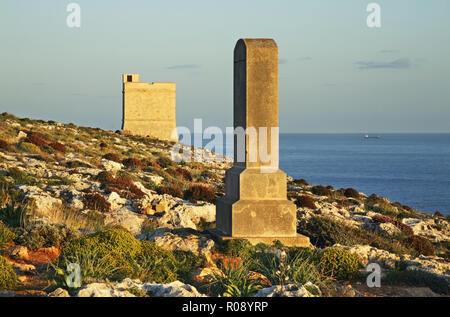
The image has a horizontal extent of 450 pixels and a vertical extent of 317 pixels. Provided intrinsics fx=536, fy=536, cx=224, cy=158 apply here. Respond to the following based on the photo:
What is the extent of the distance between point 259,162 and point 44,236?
179 inches

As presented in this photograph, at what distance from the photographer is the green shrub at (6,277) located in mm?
7344

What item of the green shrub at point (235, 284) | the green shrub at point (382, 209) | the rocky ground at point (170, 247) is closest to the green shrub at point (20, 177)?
the rocky ground at point (170, 247)

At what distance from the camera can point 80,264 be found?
7590 millimetres

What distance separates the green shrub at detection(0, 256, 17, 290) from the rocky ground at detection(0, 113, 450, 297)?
15 millimetres

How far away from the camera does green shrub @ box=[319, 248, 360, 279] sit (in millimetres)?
8641

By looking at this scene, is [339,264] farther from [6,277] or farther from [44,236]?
[44,236]

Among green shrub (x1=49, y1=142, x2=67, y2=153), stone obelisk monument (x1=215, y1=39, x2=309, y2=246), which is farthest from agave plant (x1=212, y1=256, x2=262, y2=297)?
green shrub (x1=49, y1=142, x2=67, y2=153)

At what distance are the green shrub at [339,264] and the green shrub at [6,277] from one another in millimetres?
4600

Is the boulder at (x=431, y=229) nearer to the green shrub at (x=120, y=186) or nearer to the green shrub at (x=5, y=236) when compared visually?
the green shrub at (x=120, y=186)

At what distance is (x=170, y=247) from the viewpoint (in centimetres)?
1033

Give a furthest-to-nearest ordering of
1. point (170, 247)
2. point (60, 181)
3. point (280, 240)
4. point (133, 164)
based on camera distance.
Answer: point (133, 164) < point (60, 181) < point (280, 240) < point (170, 247)

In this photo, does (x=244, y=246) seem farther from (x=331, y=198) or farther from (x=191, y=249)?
(x=331, y=198)

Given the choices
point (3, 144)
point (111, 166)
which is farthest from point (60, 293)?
point (3, 144)

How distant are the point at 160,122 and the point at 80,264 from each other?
62916 millimetres
